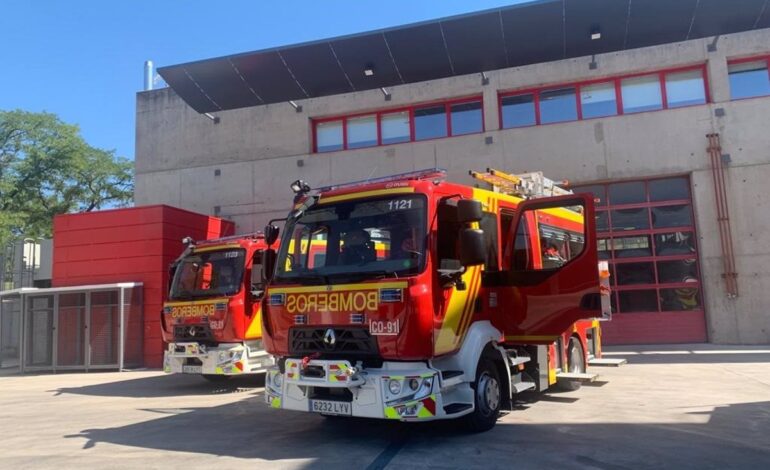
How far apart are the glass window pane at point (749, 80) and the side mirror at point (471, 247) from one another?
1360 cm

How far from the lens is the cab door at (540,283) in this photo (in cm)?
687

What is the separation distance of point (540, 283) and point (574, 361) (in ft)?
9.37

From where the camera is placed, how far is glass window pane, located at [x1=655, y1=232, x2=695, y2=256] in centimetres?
1570

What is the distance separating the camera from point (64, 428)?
26.0ft

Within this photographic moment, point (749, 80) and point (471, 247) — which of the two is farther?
point (749, 80)

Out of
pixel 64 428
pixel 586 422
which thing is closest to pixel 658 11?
pixel 586 422

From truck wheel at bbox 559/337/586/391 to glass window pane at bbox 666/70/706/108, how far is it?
32.7ft

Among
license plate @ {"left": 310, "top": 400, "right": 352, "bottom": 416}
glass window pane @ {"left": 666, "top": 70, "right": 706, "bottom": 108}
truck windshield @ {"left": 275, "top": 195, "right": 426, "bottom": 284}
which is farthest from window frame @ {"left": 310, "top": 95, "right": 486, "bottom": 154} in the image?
license plate @ {"left": 310, "top": 400, "right": 352, "bottom": 416}

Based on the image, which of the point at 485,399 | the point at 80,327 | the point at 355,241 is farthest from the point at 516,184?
the point at 80,327

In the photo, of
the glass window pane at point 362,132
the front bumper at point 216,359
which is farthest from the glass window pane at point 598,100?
the front bumper at point 216,359

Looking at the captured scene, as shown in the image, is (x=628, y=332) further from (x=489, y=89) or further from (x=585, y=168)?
(x=489, y=89)

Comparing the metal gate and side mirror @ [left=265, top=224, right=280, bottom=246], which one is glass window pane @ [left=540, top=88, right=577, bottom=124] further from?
the metal gate

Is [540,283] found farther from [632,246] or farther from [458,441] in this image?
[632,246]

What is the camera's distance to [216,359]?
1042cm
